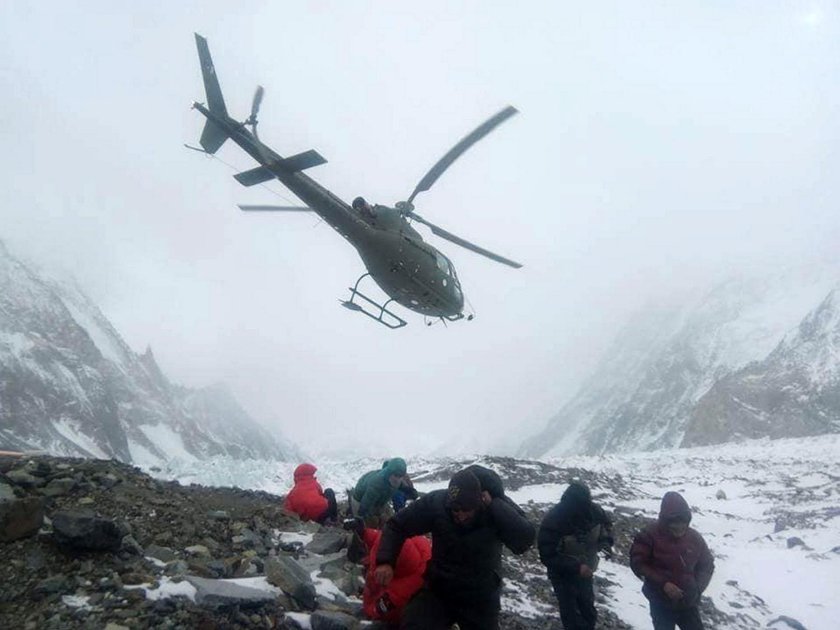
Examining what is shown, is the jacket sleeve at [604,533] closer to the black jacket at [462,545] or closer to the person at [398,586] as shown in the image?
the black jacket at [462,545]

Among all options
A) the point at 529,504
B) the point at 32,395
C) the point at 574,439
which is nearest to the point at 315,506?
the point at 529,504

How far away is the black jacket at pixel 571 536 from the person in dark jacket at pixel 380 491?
2.06m

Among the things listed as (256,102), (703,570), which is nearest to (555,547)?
(703,570)

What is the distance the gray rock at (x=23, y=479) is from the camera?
6.59m

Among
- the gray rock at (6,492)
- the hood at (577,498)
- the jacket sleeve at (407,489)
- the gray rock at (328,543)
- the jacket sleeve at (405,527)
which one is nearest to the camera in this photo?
the jacket sleeve at (405,527)

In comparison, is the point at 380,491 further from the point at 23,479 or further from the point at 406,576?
the point at 23,479

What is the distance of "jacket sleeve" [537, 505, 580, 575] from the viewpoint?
6.52m

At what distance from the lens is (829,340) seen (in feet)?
278

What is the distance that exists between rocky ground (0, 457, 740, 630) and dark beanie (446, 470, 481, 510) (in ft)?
5.27

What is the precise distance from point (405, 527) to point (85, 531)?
2.95 meters

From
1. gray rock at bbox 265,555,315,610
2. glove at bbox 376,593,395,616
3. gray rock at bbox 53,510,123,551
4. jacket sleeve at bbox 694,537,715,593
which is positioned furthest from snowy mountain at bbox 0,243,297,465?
jacket sleeve at bbox 694,537,715,593

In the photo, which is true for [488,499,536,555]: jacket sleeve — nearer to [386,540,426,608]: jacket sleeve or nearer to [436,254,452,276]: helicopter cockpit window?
[386,540,426,608]: jacket sleeve

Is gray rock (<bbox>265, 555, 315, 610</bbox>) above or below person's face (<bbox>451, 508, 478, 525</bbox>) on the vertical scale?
below

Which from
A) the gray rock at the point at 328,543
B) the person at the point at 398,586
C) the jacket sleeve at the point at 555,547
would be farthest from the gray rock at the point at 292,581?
the jacket sleeve at the point at 555,547
